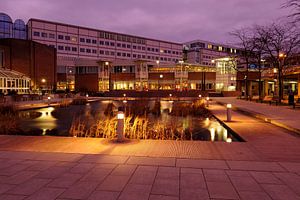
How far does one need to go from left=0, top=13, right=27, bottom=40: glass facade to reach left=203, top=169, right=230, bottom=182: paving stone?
78495 mm

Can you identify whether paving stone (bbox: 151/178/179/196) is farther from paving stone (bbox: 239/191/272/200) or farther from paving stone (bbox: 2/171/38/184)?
paving stone (bbox: 2/171/38/184)

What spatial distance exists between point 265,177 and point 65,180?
13.3ft

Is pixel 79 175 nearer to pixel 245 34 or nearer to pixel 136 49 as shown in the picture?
pixel 245 34

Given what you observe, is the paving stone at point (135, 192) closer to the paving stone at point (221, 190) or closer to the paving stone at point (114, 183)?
the paving stone at point (114, 183)

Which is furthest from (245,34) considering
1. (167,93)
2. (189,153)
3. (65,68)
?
(65,68)

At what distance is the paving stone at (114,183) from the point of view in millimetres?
4520

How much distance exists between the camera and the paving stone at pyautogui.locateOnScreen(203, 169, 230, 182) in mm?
4930

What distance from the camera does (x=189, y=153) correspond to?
272 inches

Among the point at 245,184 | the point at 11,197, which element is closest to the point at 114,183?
the point at 11,197

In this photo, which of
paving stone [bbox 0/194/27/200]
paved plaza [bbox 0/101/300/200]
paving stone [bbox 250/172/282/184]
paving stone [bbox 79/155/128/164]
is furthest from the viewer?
paving stone [bbox 79/155/128/164]

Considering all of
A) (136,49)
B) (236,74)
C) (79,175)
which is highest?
(136,49)

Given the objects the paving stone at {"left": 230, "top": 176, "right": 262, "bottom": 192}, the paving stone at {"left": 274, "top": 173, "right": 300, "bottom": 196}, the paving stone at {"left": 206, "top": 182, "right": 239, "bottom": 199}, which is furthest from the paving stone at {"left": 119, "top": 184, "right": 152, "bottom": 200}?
the paving stone at {"left": 274, "top": 173, "right": 300, "bottom": 196}

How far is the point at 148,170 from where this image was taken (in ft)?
18.0

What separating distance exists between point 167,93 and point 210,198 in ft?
147
